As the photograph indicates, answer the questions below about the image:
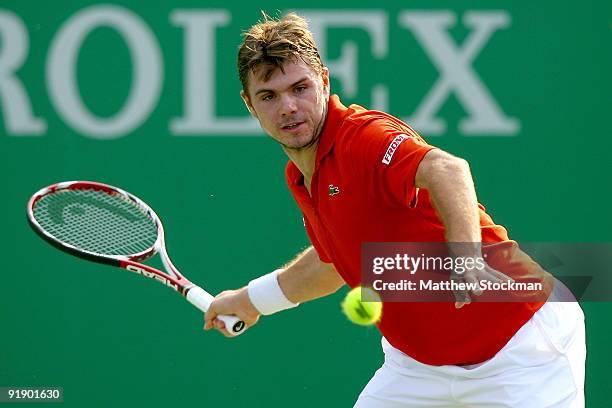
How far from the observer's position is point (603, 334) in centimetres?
478

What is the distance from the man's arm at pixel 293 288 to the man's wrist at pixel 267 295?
12 mm

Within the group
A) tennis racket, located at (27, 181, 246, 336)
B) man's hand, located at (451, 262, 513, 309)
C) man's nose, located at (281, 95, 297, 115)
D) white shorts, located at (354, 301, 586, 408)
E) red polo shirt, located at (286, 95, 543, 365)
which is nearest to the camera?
man's hand, located at (451, 262, 513, 309)

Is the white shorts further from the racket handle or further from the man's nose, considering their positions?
the man's nose

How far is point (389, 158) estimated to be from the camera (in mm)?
2770

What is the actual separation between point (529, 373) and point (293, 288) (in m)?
0.90

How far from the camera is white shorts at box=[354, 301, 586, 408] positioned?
9.75 ft

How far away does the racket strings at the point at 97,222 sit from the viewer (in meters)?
4.06

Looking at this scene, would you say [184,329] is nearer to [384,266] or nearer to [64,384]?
[64,384]

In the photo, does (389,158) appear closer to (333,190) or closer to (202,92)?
(333,190)

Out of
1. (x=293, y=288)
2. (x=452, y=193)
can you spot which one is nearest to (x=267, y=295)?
(x=293, y=288)

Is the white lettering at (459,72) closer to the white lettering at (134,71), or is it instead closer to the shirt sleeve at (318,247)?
the white lettering at (134,71)

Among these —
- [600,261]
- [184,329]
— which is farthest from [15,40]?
[600,261]

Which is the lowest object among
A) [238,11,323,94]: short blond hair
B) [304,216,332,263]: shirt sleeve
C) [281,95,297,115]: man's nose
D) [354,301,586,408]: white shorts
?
[354,301,586,408]: white shorts

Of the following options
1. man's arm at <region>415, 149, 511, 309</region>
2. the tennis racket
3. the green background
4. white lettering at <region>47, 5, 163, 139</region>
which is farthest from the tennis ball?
white lettering at <region>47, 5, 163, 139</region>
